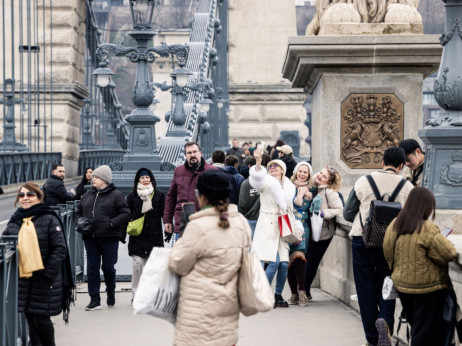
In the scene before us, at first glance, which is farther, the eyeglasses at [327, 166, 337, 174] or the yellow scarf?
the eyeglasses at [327, 166, 337, 174]

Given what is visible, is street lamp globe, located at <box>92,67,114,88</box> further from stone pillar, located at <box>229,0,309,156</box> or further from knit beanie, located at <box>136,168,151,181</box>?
stone pillar, located at <box>229,0,309,156</box>

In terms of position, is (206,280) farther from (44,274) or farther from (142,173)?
(142,173)

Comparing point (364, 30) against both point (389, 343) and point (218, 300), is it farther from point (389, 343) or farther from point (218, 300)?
point (218, 300)

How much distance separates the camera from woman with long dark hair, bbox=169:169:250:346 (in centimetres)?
525

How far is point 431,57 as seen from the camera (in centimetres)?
1088

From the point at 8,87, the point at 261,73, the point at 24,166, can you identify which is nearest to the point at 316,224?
the point at 24,166

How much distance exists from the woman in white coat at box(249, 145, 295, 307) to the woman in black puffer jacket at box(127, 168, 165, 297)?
974 millimetres

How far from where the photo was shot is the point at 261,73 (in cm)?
3344

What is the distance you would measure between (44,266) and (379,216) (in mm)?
2214

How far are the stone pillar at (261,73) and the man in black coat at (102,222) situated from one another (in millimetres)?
23282

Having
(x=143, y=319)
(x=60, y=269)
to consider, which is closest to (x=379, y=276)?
(x=60, y=269)

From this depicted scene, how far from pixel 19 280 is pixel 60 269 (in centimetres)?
28

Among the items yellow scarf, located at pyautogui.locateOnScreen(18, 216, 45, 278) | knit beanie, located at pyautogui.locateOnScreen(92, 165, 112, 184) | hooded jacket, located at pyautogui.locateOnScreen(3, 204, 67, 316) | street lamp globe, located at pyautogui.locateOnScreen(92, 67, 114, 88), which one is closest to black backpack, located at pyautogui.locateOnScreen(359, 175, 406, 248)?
hooded jacket, located at pyautogui.locateOnScreen(3, 204, 67, 316)

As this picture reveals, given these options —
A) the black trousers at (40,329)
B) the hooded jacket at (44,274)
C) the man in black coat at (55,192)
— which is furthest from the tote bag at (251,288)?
the man in black coat at (55,192)
